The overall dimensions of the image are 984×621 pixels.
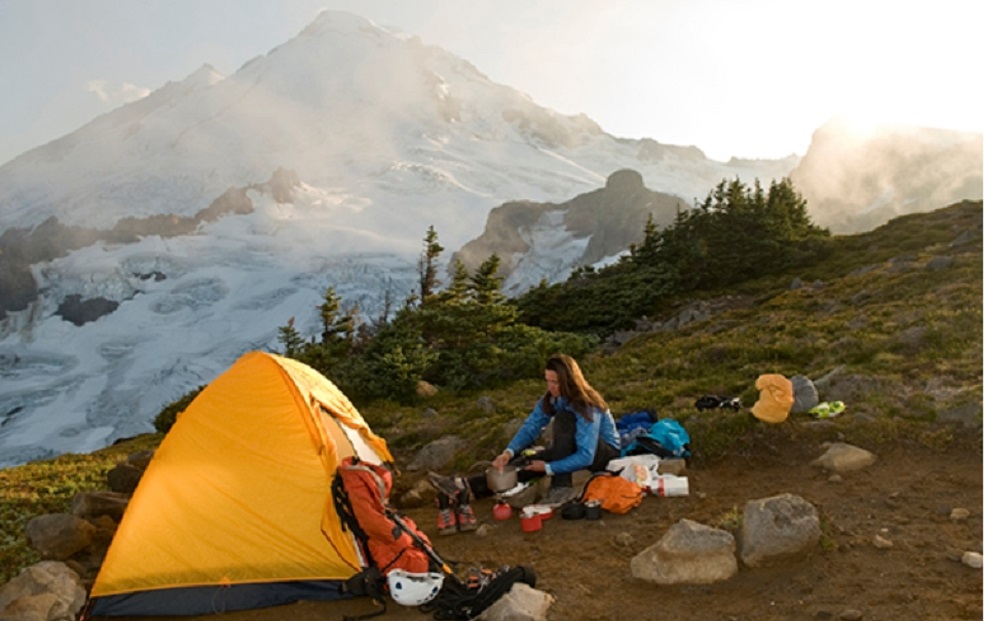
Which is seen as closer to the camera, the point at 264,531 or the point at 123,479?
the point at 264,531

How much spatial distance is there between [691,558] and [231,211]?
136 meters

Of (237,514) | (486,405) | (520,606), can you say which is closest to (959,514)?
(520,606)

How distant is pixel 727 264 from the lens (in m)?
33.6

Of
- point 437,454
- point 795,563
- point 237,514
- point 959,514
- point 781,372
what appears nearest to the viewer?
point 795,563

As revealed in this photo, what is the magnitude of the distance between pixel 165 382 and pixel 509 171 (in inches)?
3834

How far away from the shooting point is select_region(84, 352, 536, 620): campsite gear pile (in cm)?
614

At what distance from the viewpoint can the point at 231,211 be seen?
128625 mm

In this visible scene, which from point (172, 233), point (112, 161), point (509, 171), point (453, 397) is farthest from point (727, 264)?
point (112, 161)

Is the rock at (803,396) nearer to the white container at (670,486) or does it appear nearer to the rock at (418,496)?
the white container at (670,486)

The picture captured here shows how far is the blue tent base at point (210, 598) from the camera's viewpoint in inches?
246

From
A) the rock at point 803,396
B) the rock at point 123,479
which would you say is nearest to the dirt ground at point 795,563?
the rock at point 803,396

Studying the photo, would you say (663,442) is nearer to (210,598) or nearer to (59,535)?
(210,598)

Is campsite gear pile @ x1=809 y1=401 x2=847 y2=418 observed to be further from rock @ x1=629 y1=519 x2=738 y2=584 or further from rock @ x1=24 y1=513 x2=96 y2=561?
rock @ x1=24 y1=513 x2=96 y2=561

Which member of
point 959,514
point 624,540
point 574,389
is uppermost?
point 574,389
